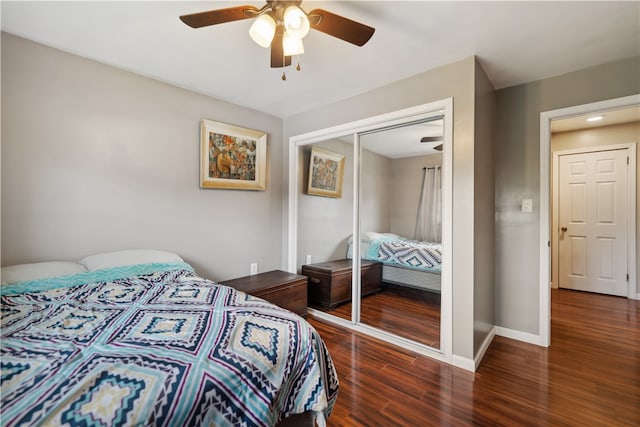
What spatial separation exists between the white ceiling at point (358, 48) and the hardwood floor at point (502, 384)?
A: 92.8 inches

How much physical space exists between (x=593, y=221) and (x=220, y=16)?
5.27 meters

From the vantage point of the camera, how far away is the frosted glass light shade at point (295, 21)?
129cm

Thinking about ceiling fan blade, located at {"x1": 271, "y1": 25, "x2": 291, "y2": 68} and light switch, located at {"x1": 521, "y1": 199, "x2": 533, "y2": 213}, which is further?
light switch, located at {"x1": 521, "y1": 199, "x2": 533, "y2": 213}

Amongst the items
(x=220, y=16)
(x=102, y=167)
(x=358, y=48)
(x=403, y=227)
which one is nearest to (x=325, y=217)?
(x=403, y=227)

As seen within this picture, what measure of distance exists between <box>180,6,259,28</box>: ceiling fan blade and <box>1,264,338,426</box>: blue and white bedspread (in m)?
1.43

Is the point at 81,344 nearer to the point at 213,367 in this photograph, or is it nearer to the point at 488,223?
the point at 213,367

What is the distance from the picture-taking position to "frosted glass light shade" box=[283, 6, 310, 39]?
4.22ft

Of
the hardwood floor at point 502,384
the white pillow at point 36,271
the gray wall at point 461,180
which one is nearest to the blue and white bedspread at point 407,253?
the gray wall at point 461,180

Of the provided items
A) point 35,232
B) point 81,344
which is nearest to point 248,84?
point 35,232

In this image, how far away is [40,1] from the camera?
1.55 metres

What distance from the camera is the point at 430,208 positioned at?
2.41 metres

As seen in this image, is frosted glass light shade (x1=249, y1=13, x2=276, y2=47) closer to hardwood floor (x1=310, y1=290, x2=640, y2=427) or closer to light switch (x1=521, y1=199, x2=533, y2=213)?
hardwood floor (x1=310, y1=290, x2=640, y2=427)

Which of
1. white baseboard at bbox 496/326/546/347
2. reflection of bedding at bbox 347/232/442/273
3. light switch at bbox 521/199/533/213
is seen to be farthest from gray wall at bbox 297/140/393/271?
white baseboard at bbox 496/326/546/347

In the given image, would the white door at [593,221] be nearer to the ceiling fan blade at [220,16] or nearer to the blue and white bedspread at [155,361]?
the blue and white bedspread at [155,361]
